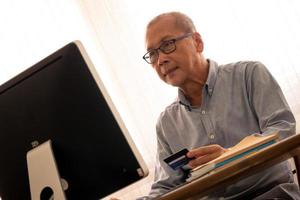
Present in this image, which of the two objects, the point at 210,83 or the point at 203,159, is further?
the point at 210,83

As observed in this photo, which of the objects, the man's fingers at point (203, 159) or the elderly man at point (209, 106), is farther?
the elderly man at point (209, 106)

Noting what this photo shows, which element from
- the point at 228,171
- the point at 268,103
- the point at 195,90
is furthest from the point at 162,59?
the point at 228,171

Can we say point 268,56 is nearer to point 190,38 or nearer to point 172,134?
point 190,38

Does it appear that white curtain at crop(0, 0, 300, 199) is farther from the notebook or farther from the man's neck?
the notebook

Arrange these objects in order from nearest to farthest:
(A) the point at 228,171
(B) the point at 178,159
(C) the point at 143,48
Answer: (A) the point at 228,171
(B) the point at 178,159
(C) the point at 143,48

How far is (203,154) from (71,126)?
379 mm

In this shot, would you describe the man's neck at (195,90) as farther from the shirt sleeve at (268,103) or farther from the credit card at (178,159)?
the credit card at (178,159)

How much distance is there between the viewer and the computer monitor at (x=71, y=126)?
117 centimetres

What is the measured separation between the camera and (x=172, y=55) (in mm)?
1865

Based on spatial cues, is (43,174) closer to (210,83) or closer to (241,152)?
(241,152)

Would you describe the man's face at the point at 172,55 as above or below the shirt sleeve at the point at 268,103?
above

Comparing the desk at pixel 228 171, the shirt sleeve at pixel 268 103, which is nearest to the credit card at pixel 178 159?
the desk at pixel 228 171

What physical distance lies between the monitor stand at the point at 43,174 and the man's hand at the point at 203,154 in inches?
15.0

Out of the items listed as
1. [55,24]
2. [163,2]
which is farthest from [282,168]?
[55,24]
